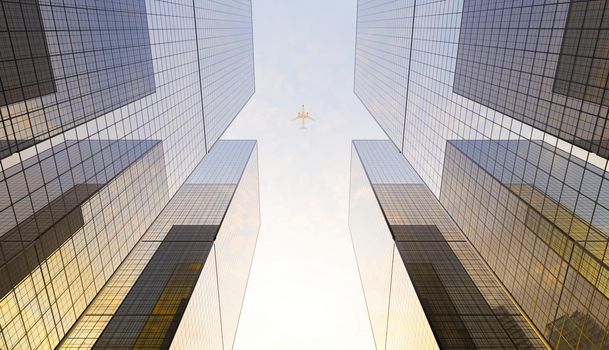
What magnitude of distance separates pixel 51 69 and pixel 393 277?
68.3m

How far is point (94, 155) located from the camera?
38.8 metres

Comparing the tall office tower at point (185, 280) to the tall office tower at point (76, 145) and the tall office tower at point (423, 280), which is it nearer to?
the tall office tower at point (76, 145)

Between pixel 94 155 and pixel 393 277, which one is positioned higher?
pixel 94 155

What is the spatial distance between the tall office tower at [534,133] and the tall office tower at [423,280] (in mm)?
14718

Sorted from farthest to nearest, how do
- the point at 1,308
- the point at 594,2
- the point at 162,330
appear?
the point at 162,330 < the point at 594,2 < the point at 1,308

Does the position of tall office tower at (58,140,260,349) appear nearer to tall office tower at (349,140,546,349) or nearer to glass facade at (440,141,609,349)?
tall office tower at (349,140,546,349)

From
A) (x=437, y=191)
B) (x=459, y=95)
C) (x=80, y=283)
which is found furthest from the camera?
(x=437, y=191)

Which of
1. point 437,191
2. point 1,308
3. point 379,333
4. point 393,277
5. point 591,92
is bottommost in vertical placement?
point 379,333

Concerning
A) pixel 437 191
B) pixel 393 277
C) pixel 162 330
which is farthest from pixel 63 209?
pixel 393 277

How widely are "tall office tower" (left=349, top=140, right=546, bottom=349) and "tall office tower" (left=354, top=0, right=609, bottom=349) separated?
14.7 m

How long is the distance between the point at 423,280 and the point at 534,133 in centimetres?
3882

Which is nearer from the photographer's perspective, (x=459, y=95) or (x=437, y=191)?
(x=459, y=95)

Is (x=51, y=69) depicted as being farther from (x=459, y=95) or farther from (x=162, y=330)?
(x=459, y=95)

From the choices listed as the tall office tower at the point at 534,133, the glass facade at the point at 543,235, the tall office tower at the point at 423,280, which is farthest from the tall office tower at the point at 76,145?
the tall office tower at the point at 423,280
